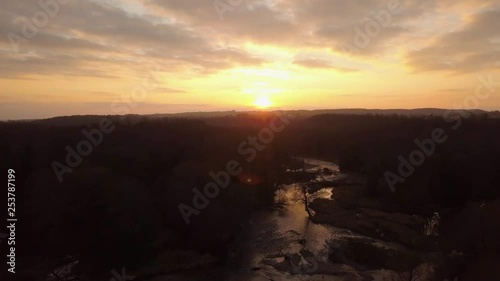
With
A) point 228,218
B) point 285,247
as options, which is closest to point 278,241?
point 285,247

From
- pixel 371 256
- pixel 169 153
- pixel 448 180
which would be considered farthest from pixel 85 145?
pixel 448 180

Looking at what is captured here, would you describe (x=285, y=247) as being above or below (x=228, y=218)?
below

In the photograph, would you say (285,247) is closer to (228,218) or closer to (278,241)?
(278,241)

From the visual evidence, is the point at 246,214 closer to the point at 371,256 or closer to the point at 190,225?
the point at 190,225

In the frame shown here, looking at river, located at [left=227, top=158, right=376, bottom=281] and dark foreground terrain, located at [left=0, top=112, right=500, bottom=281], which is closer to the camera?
river, located at [left=227, top=158, right=376, bottom=281]

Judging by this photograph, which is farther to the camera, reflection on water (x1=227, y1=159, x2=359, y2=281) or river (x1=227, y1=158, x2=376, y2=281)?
reflection on water (x1=227, y1=159, x2=359, y2=281)

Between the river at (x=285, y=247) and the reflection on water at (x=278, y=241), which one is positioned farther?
the reflection on water at (x=278, y=241)

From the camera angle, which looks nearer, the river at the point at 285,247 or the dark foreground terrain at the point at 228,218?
the river at the point at 285,247

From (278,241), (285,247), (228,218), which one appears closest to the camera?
(285,247)
